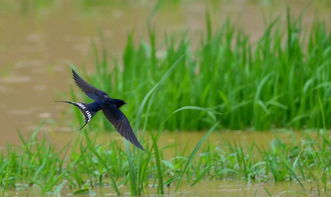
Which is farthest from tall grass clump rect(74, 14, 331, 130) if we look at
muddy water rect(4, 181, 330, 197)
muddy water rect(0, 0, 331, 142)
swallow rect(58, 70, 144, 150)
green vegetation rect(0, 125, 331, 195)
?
A: swallow rect(58, 70, 144, 150)

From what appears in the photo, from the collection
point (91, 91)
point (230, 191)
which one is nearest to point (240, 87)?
point (230, 191)

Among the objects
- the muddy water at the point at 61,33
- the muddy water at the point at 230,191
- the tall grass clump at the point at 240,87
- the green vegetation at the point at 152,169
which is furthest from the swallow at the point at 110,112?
the muddy water at the point at 61,33

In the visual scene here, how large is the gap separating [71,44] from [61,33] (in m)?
0.67

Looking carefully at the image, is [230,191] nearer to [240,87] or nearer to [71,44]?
[240,87]

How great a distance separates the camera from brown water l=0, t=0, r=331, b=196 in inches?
262

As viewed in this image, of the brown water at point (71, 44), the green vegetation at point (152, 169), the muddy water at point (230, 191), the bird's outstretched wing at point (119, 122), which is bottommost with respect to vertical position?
the muddy water at point (230, 191)

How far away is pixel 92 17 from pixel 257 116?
6314 mm

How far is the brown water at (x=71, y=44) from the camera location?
667cm

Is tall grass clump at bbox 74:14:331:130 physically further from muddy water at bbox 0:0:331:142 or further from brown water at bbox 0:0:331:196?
muddy water at bbox 0:0:331:142

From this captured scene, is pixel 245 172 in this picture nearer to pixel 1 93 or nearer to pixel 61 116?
pixel 61 116

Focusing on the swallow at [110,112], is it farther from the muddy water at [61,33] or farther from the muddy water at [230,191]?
the muddy water at [61,33]

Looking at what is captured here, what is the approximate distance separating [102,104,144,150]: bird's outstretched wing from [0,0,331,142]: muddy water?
237 cm

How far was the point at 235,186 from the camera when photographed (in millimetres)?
5082

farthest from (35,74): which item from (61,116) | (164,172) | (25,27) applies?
(164,172)
